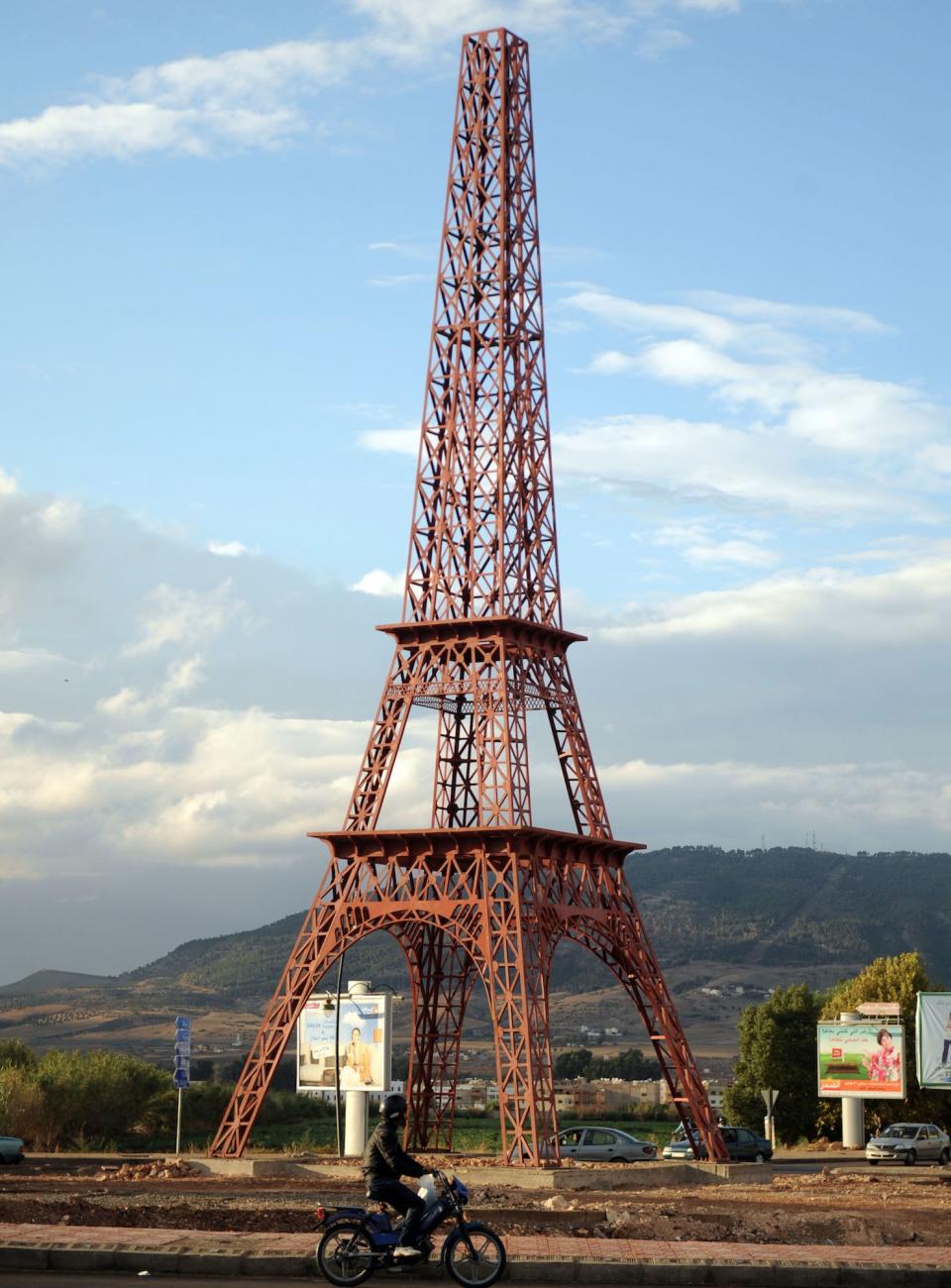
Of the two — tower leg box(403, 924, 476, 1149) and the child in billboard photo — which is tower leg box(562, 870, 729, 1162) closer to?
tower leg box(403, 924, 476, 1149)

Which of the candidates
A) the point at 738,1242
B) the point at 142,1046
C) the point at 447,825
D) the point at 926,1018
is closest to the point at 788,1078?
the point at 926,1018

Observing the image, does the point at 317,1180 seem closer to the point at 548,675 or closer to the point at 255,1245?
the point at 548,675

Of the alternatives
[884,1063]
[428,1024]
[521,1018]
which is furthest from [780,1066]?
[521,1018]

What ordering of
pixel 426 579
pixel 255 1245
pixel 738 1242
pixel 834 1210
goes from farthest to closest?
pixel 426 579
pixel 834 1210
pixel 738 1242
pixel 255 1245

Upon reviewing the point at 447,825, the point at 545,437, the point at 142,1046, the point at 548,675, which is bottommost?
the point at 142,1046

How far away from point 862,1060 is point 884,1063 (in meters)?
0.92

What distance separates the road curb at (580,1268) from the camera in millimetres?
21531

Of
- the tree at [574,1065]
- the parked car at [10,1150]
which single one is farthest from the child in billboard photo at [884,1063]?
the tree at [574,1065]

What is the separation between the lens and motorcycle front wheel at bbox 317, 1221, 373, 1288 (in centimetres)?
2116

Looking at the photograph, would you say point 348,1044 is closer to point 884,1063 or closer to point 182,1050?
point 182,1050

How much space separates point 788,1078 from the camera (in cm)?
8975

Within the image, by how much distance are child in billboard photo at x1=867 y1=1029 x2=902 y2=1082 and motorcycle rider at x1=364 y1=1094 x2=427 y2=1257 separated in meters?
49.8

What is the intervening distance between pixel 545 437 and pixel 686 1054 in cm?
1984

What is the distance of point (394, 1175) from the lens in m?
21.7
